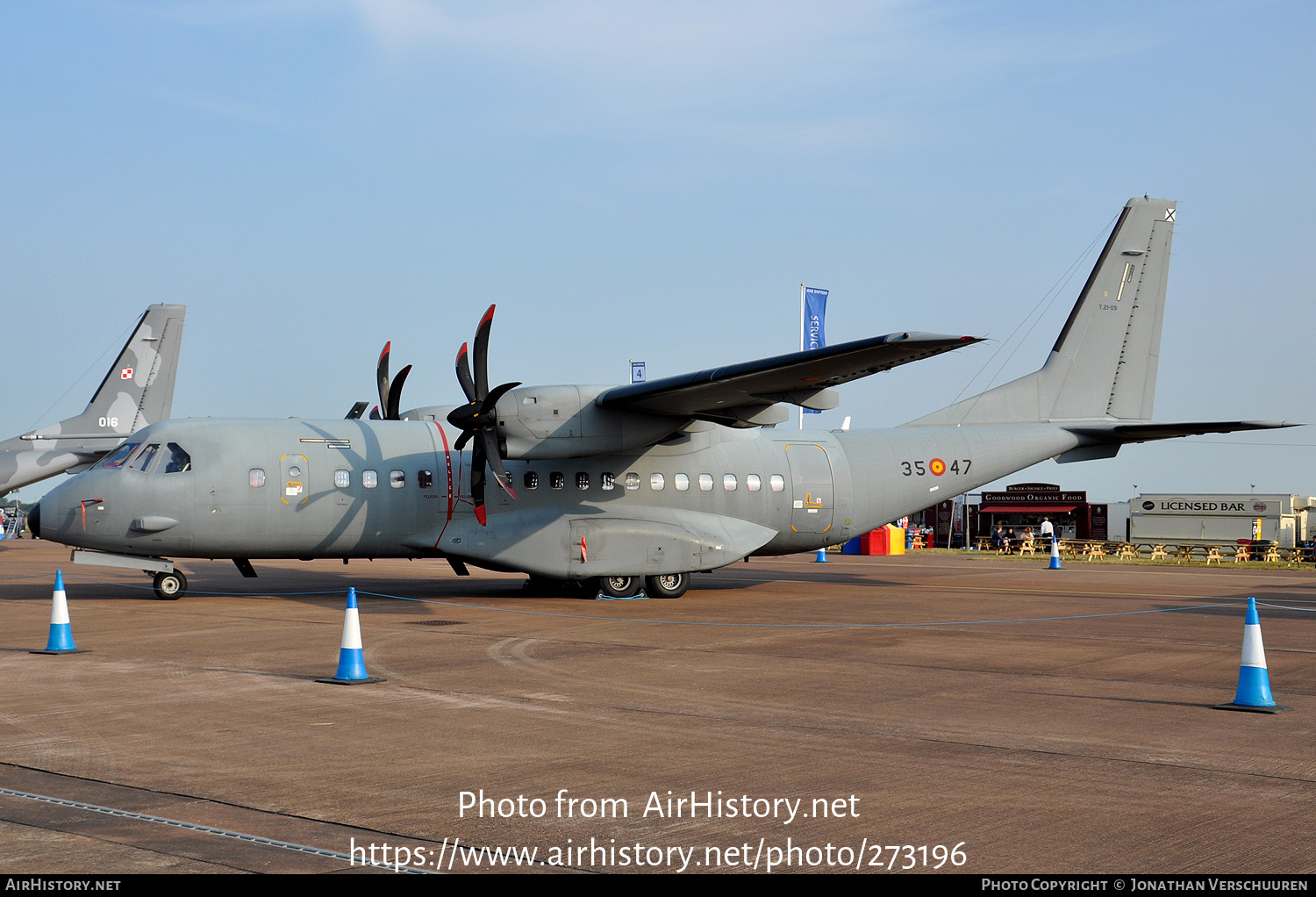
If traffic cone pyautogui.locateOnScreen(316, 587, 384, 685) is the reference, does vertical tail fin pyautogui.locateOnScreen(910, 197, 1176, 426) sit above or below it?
above

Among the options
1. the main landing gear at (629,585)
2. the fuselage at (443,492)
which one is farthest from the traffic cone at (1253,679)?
the main landing gear at (629,585)

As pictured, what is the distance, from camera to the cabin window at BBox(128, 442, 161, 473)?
62.6 feet

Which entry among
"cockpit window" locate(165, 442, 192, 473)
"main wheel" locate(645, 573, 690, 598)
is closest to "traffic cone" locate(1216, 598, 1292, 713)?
"main wheel" locate(645, 573, 690, 598)

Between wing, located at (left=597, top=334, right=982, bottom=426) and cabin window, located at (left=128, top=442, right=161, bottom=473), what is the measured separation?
780cm

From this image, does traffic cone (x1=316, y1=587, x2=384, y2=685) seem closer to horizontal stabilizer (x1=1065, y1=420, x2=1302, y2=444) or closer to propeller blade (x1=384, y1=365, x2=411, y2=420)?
propeller blade (x1=384, y1=365, x2=411, y2=420)

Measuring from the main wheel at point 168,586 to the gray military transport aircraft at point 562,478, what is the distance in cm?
3

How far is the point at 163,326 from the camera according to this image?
1375 inches

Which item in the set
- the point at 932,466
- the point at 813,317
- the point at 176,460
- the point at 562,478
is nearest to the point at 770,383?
the point at 562,478

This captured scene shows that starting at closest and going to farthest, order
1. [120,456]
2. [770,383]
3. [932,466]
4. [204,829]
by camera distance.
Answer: [204,829] < [770,383] < [120,456] < [932,466]

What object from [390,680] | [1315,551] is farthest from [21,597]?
[1315,551]

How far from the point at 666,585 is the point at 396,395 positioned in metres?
6.83

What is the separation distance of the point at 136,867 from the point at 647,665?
24.5 ft

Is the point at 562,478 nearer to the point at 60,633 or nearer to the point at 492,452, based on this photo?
the point at 492,452

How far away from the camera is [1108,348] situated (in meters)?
23.6
